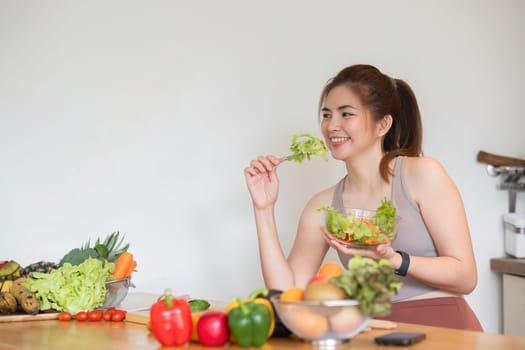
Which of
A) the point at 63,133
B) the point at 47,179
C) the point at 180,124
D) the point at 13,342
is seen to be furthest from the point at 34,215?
the point at 13,342

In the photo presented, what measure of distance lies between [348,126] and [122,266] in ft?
3.07

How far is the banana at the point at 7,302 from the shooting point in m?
2.18

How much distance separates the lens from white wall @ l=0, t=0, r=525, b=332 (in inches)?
111

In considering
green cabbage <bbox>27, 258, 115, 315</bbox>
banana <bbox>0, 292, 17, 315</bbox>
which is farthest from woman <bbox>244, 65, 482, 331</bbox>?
banana <bbox>0, 292, 17, 315</bbox>

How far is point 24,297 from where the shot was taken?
2.18 metres

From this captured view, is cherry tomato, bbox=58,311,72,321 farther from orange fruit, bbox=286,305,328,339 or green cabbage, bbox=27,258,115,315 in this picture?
orange fruit, bbox=286,305,328,339

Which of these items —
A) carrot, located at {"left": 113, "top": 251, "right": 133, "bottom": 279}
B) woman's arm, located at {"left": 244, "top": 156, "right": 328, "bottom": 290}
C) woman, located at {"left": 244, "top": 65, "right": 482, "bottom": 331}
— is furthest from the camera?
woman's arm, located at {"left": 244, "top": 156, "right": 328, "bottom": 290}

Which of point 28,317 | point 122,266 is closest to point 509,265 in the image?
point 122,266

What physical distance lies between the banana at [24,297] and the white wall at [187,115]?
1.92 feet

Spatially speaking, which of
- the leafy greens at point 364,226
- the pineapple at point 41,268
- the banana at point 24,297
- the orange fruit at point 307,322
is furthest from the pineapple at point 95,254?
the orange fruit at point 307,322

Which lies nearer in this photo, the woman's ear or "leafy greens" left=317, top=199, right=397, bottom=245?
"leafy greens" left=317, top=199, right=397, bottom=245

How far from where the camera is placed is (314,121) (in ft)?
11.1

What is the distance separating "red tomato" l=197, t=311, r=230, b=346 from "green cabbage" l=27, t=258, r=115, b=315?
0.76m

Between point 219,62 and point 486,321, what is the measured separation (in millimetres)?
1888
